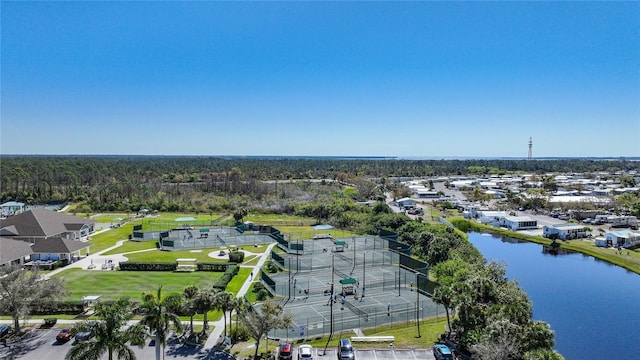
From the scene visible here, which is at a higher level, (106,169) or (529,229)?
(106,169)

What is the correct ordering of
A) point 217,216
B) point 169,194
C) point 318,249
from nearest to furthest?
point 318,249 → point 217,216 → point 169,194

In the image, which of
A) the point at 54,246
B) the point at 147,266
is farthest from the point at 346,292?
the point at 54,246

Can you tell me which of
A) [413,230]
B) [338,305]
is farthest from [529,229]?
[338,305]

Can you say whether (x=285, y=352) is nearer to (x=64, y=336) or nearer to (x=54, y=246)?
(x=64, y=336)

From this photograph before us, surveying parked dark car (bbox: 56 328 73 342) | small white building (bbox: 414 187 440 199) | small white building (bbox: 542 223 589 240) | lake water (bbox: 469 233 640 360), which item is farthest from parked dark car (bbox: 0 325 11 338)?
small white building (bbox: 414 187 440 199)

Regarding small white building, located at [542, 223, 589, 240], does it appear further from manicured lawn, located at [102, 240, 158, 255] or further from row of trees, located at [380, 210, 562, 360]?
manicured lawn, located at [102, 240, 158, 255]

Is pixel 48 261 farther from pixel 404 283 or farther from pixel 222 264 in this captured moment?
pixel 404 283
